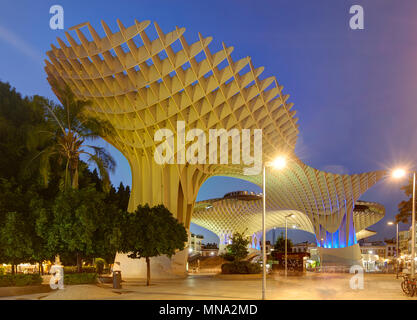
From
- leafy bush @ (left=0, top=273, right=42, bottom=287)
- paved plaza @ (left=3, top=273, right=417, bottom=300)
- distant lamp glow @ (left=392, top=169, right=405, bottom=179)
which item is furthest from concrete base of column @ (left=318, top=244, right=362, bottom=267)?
leafy bush @ (left=0, top=273, right=42, bottom=287)

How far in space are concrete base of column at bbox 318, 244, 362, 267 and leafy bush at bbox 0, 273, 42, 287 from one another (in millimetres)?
61629

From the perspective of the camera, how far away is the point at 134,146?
38969 millimetres

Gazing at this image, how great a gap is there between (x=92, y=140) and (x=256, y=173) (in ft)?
118

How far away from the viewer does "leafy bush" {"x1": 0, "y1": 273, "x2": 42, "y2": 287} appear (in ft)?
66.7

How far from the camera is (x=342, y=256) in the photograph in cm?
7338

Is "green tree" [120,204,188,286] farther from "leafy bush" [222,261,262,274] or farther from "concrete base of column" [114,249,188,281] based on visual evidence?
"leafy bush" [222,261,262,274]

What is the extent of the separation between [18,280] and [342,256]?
207 ft

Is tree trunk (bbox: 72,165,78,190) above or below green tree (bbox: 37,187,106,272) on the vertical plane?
above

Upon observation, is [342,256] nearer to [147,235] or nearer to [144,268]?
[144,268]

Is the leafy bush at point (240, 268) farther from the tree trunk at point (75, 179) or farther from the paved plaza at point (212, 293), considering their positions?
the tree trunk at point (75, 179)

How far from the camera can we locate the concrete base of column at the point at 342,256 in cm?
7344

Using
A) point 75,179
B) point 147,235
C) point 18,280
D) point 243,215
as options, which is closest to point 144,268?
point 147,235

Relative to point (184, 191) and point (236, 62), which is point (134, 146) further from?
point (236, 62)

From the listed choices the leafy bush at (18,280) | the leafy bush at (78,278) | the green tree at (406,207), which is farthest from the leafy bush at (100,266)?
the green tree at (406,207)
